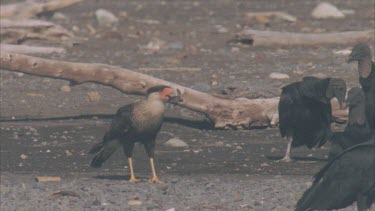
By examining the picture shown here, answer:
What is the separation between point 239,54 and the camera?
63.4 ft

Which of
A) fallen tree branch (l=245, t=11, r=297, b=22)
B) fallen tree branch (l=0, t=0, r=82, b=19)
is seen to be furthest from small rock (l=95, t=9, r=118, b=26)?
fallen tree branch (l=0, t=0, r=82, b=19)

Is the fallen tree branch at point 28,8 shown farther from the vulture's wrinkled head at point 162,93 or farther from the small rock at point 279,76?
the vulture's wrinkled head at point 162,93

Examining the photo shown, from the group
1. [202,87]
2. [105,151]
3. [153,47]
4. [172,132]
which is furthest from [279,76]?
[105,151]

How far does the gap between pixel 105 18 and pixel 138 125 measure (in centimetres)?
1425

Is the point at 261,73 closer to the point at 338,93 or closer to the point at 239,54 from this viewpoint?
the point at 239,54

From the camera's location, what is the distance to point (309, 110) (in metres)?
12.1

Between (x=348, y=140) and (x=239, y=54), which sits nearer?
(x=348, y=140)

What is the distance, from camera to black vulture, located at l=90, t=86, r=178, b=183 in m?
11.0

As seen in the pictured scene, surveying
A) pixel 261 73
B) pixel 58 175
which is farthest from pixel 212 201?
pixel 261 73

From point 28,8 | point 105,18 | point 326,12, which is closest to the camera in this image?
point 28,8

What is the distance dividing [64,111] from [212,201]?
5468 mm

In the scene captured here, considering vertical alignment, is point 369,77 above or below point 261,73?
above

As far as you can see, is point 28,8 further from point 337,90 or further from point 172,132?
point 337,90

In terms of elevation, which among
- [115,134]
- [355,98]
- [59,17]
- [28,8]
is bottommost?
[59,17]
